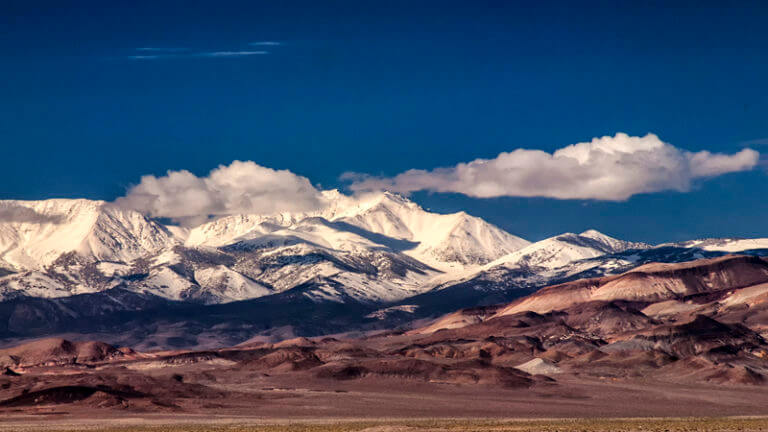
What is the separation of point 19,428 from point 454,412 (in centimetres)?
7043

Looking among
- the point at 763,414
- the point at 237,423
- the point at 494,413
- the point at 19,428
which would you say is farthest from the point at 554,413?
the point at 19,428

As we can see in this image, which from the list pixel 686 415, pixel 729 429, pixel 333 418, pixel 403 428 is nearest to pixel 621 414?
pixel 686 415

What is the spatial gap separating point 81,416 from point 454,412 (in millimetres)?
57524

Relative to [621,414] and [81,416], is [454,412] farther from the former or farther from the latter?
[81,416]

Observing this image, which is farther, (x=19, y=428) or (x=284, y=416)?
(x=284, y=416)

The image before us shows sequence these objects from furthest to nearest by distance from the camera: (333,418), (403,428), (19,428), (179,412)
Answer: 1. (179,412)
2. (333,418)
3. (19,428)
4. (403,428)

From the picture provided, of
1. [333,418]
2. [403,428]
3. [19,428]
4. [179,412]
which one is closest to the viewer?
[403,428]

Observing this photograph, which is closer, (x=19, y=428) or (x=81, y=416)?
(x=19, y=428)

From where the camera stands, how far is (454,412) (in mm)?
199375

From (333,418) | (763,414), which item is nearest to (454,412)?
(333,418)

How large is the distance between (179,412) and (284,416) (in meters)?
19.4

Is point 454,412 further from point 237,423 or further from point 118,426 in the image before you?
point 118,426

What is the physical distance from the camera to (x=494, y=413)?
196 metres

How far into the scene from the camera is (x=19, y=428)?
158 meters
